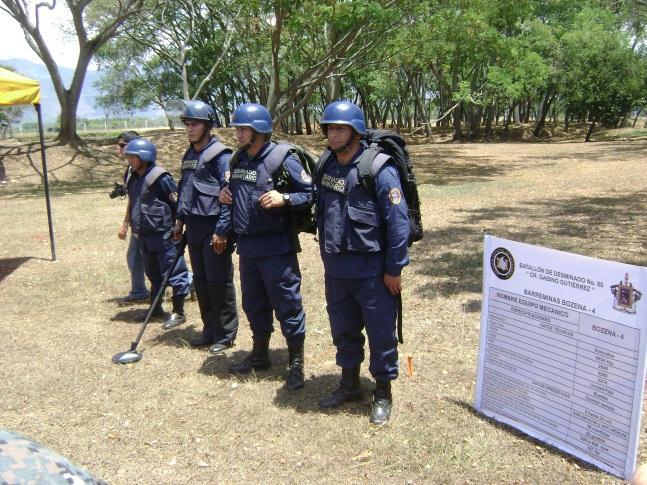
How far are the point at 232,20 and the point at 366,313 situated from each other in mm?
20415

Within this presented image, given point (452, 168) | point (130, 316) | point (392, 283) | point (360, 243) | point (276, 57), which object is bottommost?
point (130, 316)

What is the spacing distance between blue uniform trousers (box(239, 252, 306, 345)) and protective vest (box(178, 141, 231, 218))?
0.67 metres

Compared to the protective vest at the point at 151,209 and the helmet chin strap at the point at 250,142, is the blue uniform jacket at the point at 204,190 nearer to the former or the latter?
the helmet chin strap at the point at 250,142

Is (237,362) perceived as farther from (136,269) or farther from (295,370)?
(136,269)

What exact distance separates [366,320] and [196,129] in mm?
2215

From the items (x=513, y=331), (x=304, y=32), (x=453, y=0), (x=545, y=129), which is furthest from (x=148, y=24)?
(x=545, y=129)

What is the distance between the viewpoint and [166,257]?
5.71m

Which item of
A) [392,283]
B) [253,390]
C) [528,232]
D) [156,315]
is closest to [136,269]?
A: [156,315]

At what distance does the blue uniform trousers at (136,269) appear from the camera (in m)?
6.54

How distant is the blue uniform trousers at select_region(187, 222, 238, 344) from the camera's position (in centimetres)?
487

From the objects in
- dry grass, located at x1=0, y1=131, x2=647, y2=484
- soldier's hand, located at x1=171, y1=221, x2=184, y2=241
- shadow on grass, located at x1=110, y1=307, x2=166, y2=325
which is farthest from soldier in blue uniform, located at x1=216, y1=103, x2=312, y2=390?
shadow on grass, located at x1=110, y1=307, x2=166, y2=325

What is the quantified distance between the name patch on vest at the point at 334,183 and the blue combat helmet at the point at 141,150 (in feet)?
8.17

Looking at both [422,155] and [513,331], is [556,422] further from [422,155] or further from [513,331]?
[422,155]

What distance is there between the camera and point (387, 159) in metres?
3.53
